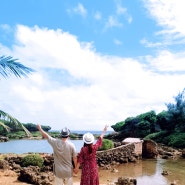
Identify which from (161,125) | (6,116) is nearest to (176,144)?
(161,125)

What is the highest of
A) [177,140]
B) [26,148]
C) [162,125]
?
[162,125]

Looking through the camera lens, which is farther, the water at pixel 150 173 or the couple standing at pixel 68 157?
the water at pixel 150 173

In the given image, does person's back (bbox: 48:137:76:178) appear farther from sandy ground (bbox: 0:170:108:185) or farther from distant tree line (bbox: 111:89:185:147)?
distant tree line (bbox: 111:89:185:147)

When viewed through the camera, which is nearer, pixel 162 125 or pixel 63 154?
pixel 63 154

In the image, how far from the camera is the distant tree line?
127 ft

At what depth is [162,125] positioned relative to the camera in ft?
144

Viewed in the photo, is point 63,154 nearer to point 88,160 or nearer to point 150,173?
point 88,160

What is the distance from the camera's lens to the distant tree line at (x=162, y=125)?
38.6m

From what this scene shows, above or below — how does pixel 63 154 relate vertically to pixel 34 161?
above

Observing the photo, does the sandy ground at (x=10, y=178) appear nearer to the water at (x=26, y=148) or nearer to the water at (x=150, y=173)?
the water at (x=150, y=173)

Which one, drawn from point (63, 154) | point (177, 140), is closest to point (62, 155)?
point (63, 154)

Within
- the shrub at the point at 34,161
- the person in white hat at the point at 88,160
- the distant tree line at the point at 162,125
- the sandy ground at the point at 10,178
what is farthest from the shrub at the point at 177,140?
the person in white hat at the point at 88,160

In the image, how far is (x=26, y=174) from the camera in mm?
12938

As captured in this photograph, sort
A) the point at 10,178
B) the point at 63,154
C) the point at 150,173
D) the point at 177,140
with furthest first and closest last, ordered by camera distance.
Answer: the point at 177,140 < the point at 150,173 < the point at 10,178 < the point at 63,154
